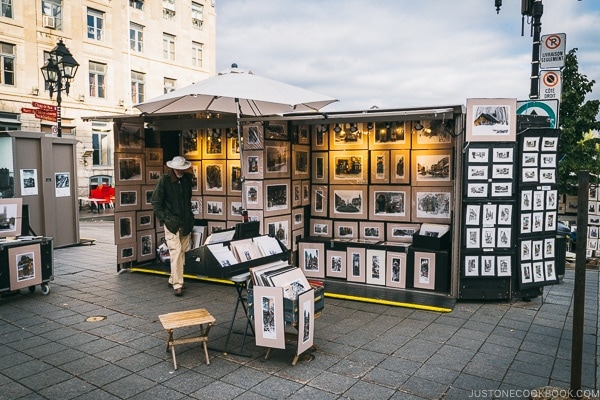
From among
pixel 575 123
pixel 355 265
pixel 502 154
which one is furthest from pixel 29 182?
pixel 575 123

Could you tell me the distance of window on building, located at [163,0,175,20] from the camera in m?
35.0

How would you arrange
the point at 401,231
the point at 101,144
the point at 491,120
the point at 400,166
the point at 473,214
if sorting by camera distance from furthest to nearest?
the point at 101,144 → the point at 401,231 → the point at 400,166 → the point at 473,214 → the point at 491,120

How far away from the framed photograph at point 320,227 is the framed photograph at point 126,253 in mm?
3734

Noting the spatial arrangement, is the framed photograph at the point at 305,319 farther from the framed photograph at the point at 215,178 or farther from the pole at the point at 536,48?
the pole at the point at 536,48

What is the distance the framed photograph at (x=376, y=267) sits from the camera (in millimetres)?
8234

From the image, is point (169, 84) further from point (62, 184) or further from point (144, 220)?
point (144, 220)

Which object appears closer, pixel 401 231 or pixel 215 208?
pixel 401 231

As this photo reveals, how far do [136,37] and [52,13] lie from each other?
618cm

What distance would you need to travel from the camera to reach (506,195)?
24.0 ft

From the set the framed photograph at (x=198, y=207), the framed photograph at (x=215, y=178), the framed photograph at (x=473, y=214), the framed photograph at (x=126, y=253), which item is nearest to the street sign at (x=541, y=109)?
the framed photograph at (x=473, y=214)

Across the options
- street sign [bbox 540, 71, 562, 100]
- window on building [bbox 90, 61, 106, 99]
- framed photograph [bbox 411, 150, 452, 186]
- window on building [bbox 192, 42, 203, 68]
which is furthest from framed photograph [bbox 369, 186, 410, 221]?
window on building [bbox 192, 42, 203, 68]

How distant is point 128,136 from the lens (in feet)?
30.9

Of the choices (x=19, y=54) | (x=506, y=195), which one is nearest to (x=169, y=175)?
(x=506, y=195)

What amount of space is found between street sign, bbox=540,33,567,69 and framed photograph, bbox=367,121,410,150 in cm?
252
